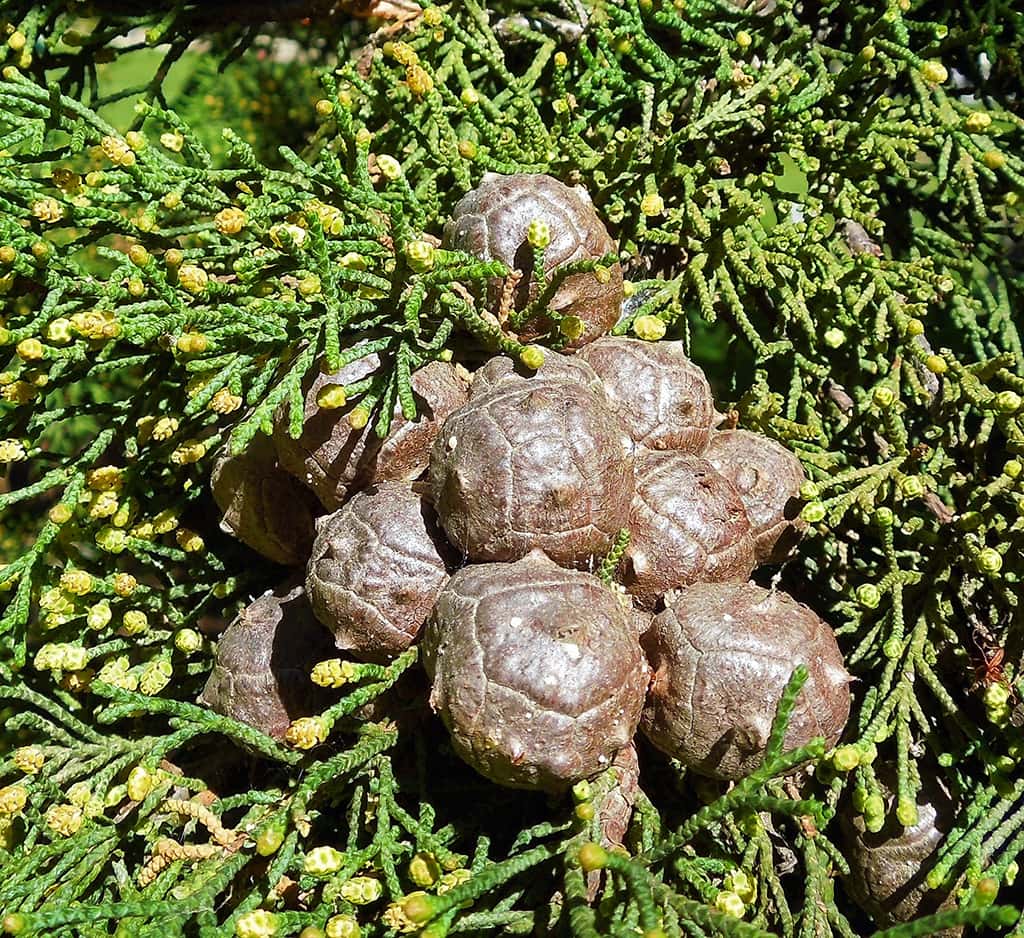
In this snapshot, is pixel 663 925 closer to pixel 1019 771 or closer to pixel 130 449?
pixel 1019 771

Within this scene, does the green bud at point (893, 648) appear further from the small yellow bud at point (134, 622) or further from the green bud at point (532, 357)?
the small yellow bud at point (134, 622)

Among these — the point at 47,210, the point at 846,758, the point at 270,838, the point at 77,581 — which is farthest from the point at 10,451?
the point at 846,758

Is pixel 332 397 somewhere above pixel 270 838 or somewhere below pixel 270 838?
above

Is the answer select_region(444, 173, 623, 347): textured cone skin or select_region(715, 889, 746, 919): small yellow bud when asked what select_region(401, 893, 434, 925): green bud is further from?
select_region(444, 173, 623, 347): textured cone skin

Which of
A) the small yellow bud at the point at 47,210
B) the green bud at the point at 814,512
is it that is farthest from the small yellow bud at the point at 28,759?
the green bud at the point at 814,512

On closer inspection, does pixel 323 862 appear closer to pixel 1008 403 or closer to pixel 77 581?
pixel 77 581

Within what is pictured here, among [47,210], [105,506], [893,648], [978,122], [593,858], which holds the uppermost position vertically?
[47,210]
